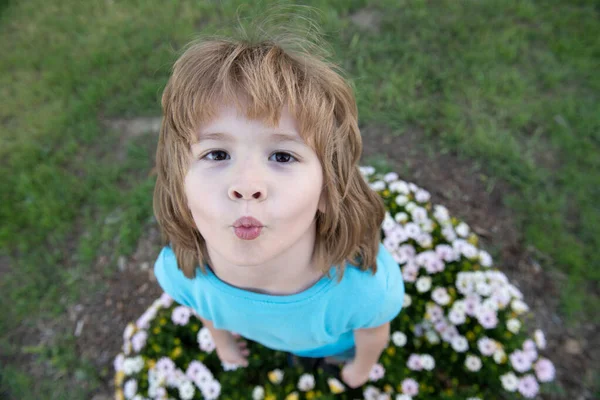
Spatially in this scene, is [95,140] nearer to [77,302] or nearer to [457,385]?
[77,302]

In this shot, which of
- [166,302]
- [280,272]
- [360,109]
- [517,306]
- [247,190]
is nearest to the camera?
[247,190]

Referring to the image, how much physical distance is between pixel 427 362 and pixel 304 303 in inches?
41.6

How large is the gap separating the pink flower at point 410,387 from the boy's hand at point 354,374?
0.60ft

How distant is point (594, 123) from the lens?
3.19 meters

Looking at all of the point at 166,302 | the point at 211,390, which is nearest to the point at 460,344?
the point at 211,390

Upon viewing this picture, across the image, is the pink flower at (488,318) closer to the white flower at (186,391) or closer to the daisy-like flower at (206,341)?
the daisy-like flower at (206,341)

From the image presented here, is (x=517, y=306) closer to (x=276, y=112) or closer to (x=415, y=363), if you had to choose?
(x=415, y=363)

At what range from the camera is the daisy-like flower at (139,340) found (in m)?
2.23

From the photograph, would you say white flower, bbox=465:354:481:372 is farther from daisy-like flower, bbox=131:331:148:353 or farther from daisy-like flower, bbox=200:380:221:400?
daisy-like flower, bbox=131:331:148:353

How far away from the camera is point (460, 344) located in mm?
2129

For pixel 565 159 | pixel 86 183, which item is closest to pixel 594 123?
pixel 565 159

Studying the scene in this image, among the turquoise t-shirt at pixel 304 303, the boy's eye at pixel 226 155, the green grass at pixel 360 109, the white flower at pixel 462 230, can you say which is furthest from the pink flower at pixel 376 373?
the boy's eye at pixel 226 155

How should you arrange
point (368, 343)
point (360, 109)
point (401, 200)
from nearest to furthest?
1. point (368, 343)
2. point (401, 200)
3. point (360, 109)

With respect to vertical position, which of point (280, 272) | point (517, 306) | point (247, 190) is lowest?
point (517, 306)
